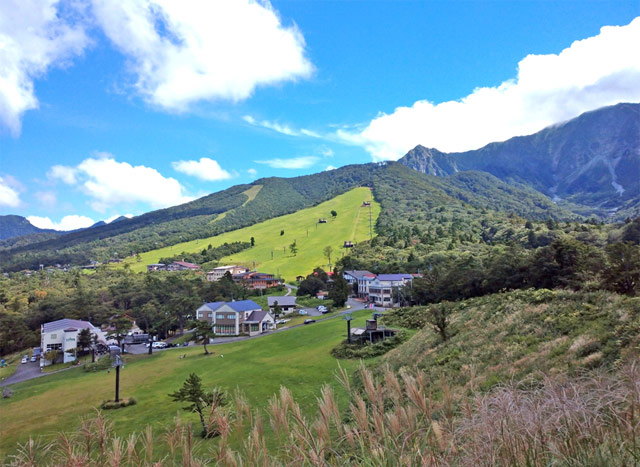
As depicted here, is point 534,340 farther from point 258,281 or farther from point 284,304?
point 258,281

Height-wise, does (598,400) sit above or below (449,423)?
above

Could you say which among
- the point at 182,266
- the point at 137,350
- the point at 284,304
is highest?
the point at 182,266

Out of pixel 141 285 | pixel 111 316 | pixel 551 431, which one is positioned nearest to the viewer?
pixel 551 431

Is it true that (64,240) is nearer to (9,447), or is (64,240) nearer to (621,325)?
(9,447)

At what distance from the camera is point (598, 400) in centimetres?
304

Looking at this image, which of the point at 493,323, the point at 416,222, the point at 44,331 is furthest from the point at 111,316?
the point at 416,222

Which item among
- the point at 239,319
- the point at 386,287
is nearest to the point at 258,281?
the point at 239,319

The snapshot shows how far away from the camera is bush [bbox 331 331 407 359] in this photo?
1095 inches

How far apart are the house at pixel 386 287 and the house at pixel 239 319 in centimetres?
1908

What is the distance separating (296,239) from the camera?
122312 millimetres

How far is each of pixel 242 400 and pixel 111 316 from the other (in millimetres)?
71423

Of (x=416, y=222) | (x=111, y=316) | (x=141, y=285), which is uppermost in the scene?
(x=416, y=222)

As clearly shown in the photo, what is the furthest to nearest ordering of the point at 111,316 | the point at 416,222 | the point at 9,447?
the point at 416,222 < the point at 111,316 < the point at 9,447

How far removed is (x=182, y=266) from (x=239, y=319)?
199 feet
